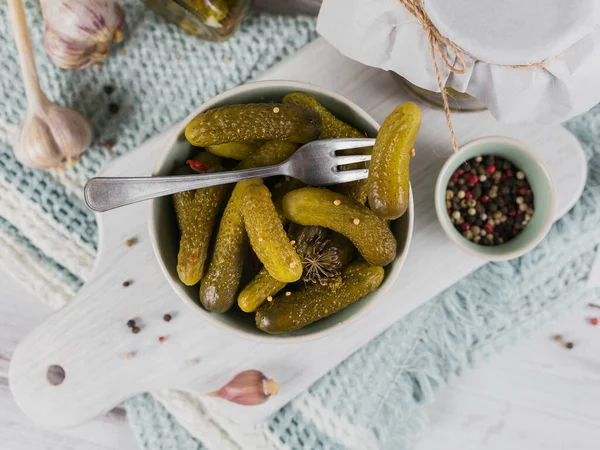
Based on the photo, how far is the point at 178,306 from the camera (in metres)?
0.99

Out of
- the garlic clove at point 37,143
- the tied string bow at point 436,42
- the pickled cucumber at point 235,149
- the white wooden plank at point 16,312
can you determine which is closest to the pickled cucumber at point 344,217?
the pickled cucumber at point 235,149

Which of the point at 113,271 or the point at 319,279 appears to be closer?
the point at 319,279

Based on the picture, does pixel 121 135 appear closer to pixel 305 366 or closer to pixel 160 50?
pixel 160 50

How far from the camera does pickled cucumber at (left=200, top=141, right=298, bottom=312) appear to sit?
0.83 m

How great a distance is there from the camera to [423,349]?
3.48ft

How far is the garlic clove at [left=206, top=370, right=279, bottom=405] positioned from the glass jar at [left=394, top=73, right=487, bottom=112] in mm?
504

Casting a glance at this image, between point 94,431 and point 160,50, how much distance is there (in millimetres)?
705

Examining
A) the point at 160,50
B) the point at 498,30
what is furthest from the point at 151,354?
the point at 498,30

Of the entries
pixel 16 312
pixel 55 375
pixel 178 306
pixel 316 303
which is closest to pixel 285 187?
pixel 316 303

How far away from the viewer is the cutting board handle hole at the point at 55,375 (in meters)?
1.00

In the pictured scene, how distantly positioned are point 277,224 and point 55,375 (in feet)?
1.60

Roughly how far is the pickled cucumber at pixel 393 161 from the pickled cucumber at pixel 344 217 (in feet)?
0.10

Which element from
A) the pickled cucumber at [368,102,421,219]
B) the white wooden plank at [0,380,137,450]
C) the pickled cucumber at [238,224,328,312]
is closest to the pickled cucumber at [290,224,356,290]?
the pickled cucumber at [238,224,328,312]

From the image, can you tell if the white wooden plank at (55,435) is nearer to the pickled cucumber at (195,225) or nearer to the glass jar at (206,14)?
the pickled cucumber at (195,225)
